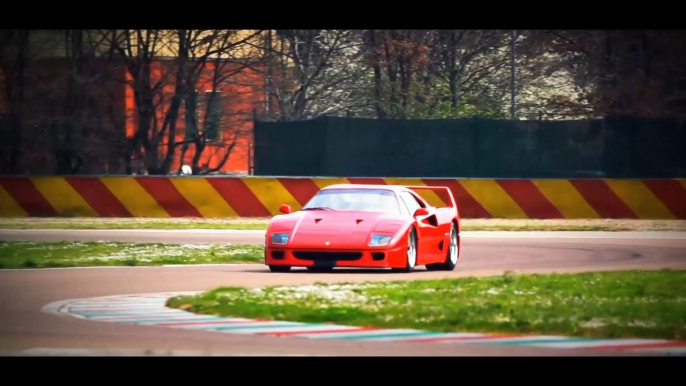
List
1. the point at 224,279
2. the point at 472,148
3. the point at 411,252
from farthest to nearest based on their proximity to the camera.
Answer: the point at 472,148, the point at 411,252, the point at 224,279

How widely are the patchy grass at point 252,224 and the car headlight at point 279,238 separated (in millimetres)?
9519

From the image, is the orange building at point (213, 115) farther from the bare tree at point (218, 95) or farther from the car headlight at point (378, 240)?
the car headlight at point (378, 240)

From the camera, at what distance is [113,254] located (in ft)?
65.3

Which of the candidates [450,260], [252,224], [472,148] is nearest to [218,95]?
[252,224]

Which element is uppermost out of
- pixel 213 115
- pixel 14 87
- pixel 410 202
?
pixel 14 87

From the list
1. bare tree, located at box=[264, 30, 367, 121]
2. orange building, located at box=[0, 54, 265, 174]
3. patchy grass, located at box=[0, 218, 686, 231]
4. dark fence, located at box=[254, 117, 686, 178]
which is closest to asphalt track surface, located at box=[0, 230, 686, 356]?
patchy grass, located at box=[0, 218, 686, 231]

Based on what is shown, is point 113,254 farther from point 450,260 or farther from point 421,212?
point 450,260

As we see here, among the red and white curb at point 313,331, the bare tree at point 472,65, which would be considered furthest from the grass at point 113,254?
the bare tree at point 472,65

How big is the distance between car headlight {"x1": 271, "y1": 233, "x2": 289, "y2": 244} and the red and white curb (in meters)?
3.47

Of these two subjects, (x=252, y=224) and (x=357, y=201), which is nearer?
(x=357, y=201)

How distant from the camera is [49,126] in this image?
1220 inches

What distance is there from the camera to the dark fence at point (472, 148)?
30531 millimetres

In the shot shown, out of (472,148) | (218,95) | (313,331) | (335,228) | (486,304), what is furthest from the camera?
(218,95)

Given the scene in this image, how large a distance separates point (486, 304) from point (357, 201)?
4830mm
